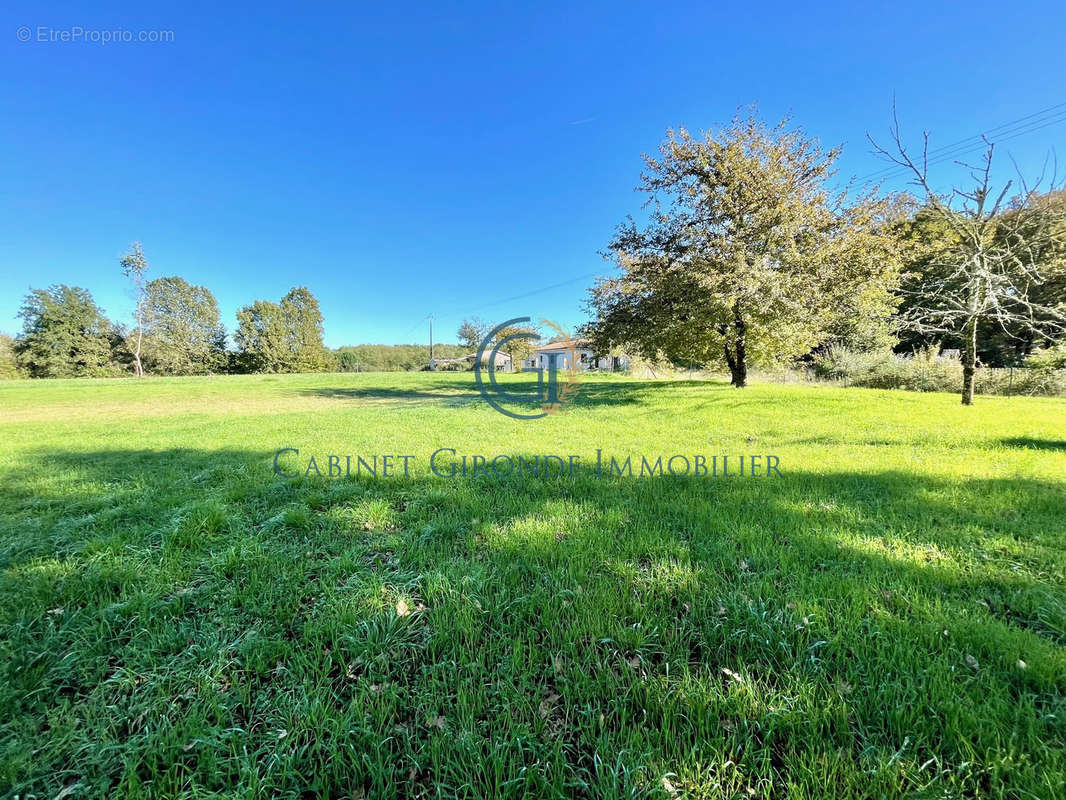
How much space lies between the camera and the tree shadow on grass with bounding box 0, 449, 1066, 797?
4.14 feet

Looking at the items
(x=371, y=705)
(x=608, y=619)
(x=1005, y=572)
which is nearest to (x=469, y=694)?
(x=371, y=705)

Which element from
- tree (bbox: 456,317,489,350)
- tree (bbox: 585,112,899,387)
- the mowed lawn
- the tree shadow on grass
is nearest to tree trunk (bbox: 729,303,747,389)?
tree (bbox: 585,112,899,387)

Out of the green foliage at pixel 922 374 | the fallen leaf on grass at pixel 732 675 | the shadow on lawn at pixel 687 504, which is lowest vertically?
the fallen leaf on grass at pixel 732 675

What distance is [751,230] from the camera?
10352 millimetres

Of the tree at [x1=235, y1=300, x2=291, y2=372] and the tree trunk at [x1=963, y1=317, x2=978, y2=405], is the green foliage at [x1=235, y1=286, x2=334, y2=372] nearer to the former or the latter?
the tree at [x1=235, y1=300, x2=291, y2=372]

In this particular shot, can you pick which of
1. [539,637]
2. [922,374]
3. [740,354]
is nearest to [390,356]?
[740,354]

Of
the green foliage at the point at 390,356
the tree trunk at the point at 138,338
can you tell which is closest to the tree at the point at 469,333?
the green foliage at the point at 390,356

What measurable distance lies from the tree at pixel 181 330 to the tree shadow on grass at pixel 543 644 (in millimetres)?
43983

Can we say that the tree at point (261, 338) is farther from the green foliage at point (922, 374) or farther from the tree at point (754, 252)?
the green foliage at point (922, 374)

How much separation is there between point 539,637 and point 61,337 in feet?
165

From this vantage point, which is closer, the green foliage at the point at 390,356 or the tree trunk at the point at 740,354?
the tree trunk at the point at 740,354

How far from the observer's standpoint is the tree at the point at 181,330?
34.9 metres

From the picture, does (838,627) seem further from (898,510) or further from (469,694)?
(898,510)

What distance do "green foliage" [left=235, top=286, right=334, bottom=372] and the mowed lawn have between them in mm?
44883
